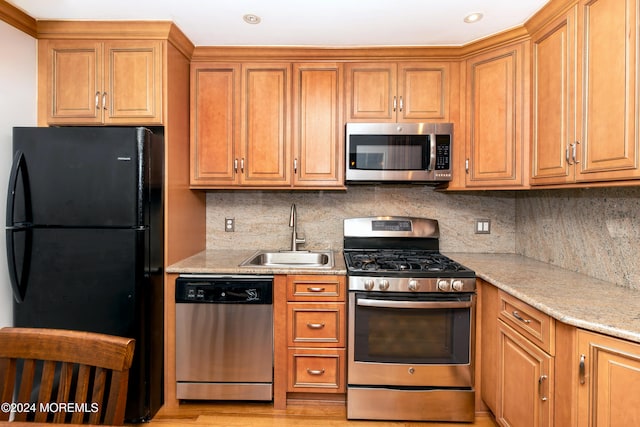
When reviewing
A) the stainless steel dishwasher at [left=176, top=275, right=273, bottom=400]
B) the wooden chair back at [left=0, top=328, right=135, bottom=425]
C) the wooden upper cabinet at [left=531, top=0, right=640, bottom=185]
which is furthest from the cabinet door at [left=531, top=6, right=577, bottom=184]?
the wooden chair back at [left=0, top=328, right=135, bottom=425]

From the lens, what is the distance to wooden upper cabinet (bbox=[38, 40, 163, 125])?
2.03 meters

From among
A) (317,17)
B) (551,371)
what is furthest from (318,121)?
(551,371)

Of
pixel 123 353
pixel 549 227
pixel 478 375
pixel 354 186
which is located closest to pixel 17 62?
pixel 123 353

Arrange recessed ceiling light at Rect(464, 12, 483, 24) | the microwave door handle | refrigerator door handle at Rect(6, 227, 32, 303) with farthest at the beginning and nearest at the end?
the microwave door handle, recessed ceiling light at Rect(464, 12, 483, 24), refrigerator door handle at Rect(6, 227, 32, 303)

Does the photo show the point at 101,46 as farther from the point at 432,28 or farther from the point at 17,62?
the point at 432,28

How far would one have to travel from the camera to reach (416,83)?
231 cm

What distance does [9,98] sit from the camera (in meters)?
1.86

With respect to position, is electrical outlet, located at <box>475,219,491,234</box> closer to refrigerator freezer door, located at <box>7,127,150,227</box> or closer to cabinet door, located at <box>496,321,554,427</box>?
cabinet door, located at <box>496,321,554,427</box>

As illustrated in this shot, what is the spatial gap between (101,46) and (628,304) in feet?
9.91

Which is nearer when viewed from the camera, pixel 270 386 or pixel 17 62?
pixel 17 62

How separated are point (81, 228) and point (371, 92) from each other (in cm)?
196

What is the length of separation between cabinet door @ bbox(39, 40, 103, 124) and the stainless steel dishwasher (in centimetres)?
120

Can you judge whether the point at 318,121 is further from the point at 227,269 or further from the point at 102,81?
the point at 102,81

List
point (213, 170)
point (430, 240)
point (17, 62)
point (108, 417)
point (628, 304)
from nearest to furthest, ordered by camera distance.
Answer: point (108, 417), point (628, 304), point (17, 62), point (213, 170), point (430, 240)
